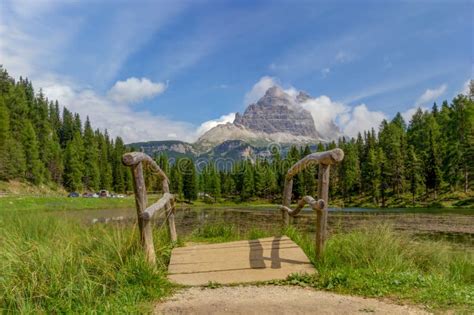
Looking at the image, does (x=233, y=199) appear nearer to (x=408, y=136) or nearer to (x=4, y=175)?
(x=408, y=136)

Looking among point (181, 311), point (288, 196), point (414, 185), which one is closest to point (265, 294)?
point (181, 311)

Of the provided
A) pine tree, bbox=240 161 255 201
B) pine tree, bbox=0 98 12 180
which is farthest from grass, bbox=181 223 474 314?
pine tree, bbox=240 161 255 201

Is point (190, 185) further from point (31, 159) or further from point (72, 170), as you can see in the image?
point (31, 159)

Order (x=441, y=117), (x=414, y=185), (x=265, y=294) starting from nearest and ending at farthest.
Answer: (x=265, y=294)
(x=414, y=185)
(x=441, y=117)

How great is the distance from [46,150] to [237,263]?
95.9 m

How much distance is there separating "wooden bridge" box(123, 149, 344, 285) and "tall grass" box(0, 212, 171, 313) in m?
0.41

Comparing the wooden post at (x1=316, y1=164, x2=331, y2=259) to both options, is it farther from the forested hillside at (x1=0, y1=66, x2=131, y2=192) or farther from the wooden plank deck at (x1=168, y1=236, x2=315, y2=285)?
the forested hillside at (x1=0, y1=66, x2=131, y2=192)

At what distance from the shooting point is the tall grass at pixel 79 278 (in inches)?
165

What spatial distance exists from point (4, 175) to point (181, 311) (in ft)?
248

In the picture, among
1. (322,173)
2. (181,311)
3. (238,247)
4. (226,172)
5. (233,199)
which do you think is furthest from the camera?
(226,172)

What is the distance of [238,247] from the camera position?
727 centimetres

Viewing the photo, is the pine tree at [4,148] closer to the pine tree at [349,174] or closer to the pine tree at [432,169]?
the pine tree at [349,174]

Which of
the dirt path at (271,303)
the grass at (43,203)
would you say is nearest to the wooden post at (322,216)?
the dirt path at (271,303)

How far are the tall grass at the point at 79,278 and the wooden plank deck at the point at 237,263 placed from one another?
515 millimetres
